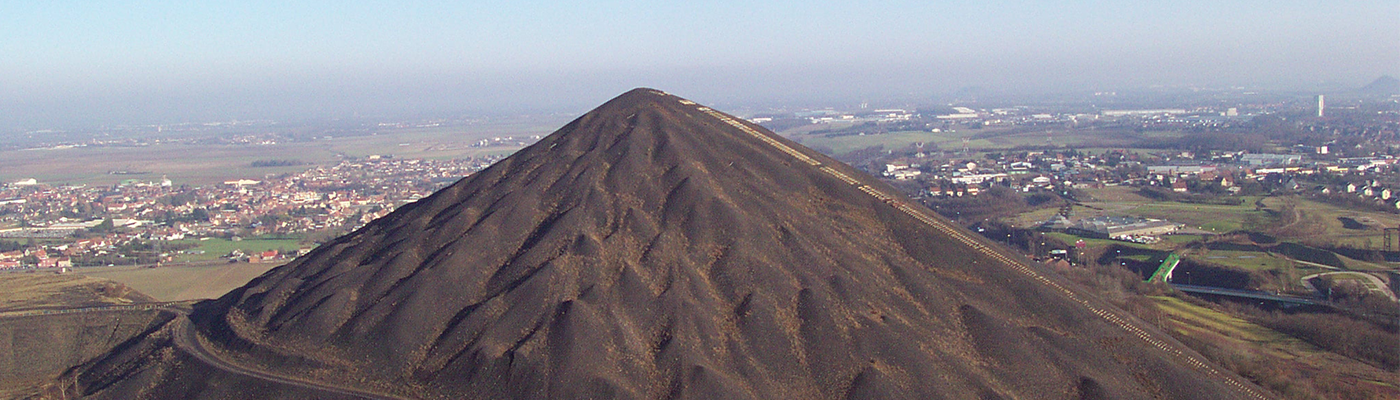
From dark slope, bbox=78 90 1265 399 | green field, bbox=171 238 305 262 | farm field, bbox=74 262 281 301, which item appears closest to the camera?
dark slope, bbox=78 90 1265 399

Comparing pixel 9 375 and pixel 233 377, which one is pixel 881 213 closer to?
pixel 233 377

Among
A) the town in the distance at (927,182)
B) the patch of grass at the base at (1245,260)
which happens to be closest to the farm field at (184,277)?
the town in the distance at (927,182)

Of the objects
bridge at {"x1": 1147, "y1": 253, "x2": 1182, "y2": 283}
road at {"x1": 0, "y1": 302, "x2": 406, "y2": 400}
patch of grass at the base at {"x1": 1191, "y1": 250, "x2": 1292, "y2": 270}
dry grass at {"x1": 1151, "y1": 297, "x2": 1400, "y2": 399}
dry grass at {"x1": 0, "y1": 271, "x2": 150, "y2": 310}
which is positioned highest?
road at {"x1": 0, "y1": 302, "x2": 406, "y2": 400}

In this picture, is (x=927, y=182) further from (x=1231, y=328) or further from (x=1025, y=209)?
(x=1231, y=328)

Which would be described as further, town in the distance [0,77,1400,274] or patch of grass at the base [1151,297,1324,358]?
town in the distance [0,77,1400,274]

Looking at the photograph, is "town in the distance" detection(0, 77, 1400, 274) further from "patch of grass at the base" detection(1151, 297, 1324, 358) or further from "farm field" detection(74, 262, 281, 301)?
"patch of grass at the base" detection(1151, 297, 1324, 358)

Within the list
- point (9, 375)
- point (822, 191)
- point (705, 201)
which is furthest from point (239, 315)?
point (822, 191)

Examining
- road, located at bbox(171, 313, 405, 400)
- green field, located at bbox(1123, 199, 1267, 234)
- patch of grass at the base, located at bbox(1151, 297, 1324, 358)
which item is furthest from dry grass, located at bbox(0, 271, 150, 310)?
green field, located at bbox(1123, 199, 1267, 234)

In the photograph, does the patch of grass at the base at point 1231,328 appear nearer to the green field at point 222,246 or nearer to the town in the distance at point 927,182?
the town in the distance at point 927,182
